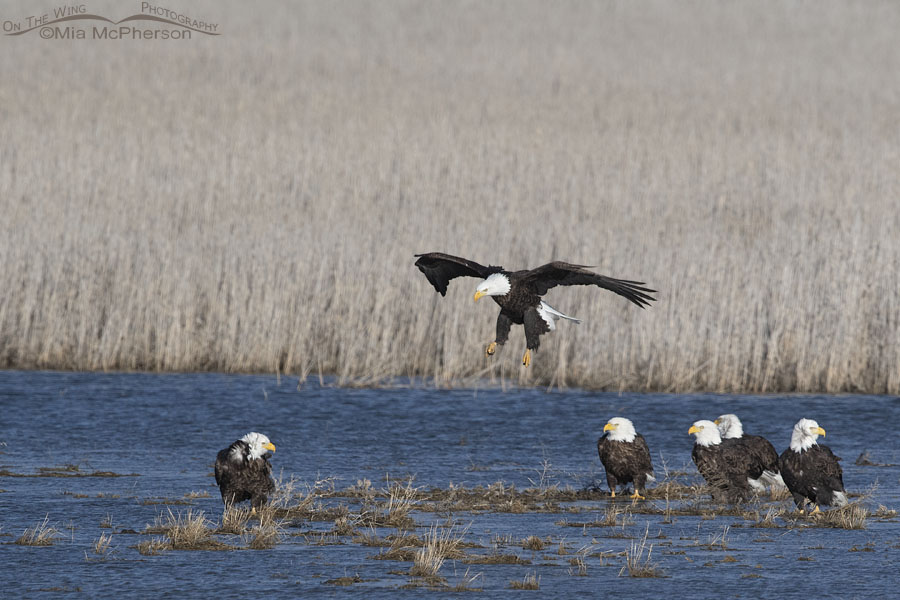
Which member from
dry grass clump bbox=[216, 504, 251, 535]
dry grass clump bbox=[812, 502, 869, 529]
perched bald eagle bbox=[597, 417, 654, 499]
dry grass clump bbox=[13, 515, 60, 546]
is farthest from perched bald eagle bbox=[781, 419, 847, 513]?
dry grass clump bbox=[13, 515, 60, 546]

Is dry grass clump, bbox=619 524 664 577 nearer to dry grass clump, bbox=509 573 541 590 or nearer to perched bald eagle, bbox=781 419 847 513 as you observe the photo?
dry grass clump, bbox=509 573 541 590

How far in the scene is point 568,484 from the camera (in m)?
12.1

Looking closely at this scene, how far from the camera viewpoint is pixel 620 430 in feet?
38.4

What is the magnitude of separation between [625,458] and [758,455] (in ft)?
3.75

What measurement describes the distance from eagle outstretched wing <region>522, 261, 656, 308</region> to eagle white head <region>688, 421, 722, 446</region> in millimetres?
1480

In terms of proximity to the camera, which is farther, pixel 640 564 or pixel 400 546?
pixel 400 546

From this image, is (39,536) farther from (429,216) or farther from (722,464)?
(429,216)

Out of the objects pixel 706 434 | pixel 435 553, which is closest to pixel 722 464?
pixel 706 434

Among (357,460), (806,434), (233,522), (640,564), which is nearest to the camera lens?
(640,564)

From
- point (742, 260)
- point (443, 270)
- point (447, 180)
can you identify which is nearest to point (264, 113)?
point (447, 180)

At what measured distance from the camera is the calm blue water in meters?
8.30

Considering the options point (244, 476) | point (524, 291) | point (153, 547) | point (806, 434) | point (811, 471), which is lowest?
point (153, 547)

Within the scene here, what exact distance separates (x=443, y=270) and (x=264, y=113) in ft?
87.6

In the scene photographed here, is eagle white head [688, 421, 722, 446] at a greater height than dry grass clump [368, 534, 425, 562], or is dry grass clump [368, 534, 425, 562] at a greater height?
eagle white head [688, 421, 722, 446]
